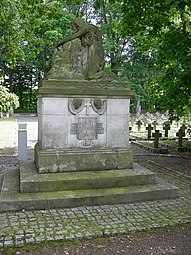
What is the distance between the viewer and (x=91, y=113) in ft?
23.4

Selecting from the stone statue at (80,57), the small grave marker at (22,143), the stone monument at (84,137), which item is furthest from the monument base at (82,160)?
the small grave marker at (22,143)

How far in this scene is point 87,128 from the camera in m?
7.13

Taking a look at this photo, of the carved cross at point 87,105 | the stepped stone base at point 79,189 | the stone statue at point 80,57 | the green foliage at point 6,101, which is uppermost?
the stone statue at point 80,57

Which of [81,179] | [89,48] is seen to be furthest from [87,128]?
[89,48]

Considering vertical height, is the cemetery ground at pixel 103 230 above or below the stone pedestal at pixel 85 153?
below

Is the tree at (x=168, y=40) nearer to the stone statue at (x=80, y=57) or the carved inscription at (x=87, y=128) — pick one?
the stone statue at (x=80, y=57)

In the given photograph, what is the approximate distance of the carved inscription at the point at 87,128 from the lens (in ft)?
23.1

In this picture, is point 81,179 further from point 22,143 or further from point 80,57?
point 22,143

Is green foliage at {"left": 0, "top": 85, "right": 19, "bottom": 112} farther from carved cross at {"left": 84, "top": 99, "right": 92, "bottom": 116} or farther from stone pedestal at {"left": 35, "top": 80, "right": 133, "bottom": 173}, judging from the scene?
carved cross at {"left": 84, "top": 99, "right": 92, "bottom": 116}

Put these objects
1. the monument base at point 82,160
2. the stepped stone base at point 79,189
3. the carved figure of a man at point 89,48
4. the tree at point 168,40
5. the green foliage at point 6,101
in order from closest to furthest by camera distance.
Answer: the stepped stone base at point 79,189, the monument base at point 82,160, the carved figure of a man at point 89,48, the tree at point 168,40, the green foliage at point 6,101

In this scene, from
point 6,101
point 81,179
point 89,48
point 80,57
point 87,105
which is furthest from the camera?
point 6,101

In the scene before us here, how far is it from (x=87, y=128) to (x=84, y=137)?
0.23m

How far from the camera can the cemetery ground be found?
173 inches

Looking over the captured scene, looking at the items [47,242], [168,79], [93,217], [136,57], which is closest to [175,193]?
[93,217]
